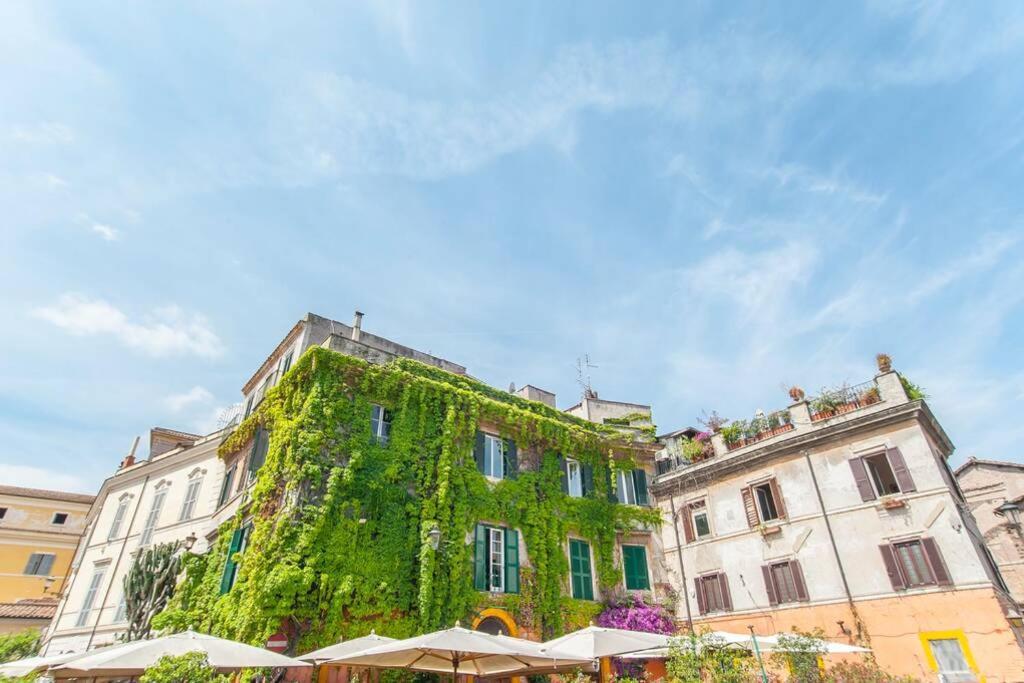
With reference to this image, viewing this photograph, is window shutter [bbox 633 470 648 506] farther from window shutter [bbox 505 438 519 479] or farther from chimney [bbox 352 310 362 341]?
chimney [bbox 352 310 362 341]

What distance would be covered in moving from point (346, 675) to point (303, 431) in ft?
20.3

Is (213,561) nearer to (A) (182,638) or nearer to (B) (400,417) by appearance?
(B) (400,417)

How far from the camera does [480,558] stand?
16.7 metres

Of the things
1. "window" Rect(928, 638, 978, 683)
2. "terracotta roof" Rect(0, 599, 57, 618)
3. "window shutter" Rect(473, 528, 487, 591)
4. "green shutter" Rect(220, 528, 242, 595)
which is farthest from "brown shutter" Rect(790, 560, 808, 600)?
"terracotta roof" Rect(0, 599, 57, 618)

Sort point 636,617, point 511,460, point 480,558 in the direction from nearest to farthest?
point 480,558 < point 636,617 < point 511,460

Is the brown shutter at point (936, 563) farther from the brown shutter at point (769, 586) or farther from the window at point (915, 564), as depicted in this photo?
the brown shutter at point (769, 586)

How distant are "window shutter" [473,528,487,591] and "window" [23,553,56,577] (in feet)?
114

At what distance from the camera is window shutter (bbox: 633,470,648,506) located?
71.5 ft

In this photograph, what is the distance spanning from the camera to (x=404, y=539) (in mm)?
15359

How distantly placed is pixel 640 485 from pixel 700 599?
4.59 m

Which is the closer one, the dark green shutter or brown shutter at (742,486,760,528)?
brown shutter at (742,486,760,528)

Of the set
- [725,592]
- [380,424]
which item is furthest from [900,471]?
[380,424]

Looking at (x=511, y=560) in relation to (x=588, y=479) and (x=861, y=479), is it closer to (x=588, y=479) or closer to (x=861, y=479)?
(x=588, y=479)

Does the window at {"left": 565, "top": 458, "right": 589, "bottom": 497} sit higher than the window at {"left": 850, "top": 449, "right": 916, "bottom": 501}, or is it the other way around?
the window at {"left": 565, "top": 458, "right": 589, "bottom": 497}
